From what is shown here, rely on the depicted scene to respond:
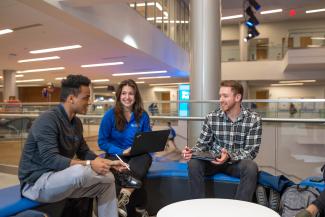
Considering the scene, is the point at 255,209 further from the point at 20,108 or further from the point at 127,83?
the point at 20,108

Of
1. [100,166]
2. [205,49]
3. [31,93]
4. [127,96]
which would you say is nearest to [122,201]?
[100,166]

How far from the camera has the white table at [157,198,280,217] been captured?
1.63 meters

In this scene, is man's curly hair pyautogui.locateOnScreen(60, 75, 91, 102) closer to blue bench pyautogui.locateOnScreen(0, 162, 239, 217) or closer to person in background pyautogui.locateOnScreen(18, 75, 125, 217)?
person in background pyautogui.locateOnScreen(18, 75, 125, 217)

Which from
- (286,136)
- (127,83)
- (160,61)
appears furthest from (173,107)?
(160,61)

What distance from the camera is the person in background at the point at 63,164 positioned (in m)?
2.00

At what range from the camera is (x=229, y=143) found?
274 cm

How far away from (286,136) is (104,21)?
19.2 ft

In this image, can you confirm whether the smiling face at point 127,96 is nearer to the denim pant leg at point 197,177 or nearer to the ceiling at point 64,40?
the denim pant leg at point 197,177

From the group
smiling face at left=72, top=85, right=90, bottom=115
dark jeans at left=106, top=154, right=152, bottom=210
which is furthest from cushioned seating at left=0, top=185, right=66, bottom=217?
smiling face at left=72, top=85, right=90, bottom=115

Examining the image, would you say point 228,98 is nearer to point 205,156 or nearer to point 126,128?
point 205,156

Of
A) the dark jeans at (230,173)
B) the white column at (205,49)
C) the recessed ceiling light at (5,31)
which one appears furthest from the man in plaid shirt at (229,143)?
the recessed ceiling light at (5,31)

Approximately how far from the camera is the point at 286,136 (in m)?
3.82

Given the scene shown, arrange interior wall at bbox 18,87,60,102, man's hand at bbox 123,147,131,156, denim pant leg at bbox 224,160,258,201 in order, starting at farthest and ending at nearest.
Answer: interior wall at bbox 18,87,60,102 → man's hand at bbox 123,147,131,156 → denim pant leg at bbox 224,160,258,201

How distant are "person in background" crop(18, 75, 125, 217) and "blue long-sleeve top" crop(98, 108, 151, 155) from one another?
0.62 m
